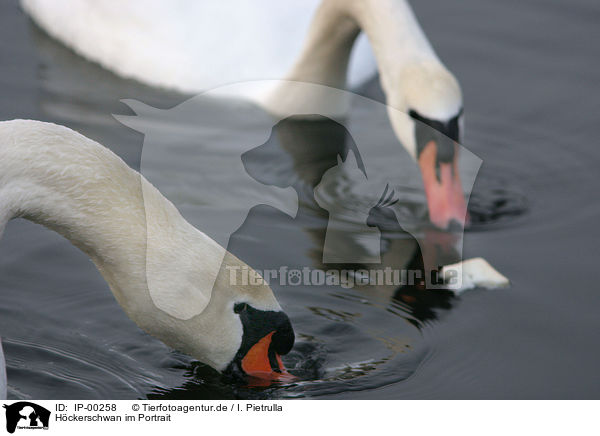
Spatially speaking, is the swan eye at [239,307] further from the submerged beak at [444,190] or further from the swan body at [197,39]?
the swan body at [197,39]

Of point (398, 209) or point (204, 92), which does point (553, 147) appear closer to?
point (398, 209)

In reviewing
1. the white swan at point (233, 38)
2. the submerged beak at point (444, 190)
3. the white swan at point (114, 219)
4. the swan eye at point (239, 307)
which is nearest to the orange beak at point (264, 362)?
the swan eye at point (239, 307)

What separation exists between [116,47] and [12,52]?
81 centimetres

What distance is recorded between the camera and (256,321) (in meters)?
4.22

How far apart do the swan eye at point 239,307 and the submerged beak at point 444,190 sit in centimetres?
234

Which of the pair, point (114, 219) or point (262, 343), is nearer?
point (114, 219)

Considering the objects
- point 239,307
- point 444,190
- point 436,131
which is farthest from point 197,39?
point 239,307

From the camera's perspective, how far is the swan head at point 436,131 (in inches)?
243

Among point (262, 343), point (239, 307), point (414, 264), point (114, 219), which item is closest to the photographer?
point (114, 219)

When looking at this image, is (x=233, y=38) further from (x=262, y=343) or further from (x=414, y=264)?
(x=262, y=343)

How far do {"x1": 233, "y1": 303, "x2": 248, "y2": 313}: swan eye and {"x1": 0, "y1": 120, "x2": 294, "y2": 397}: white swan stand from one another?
55 mm
